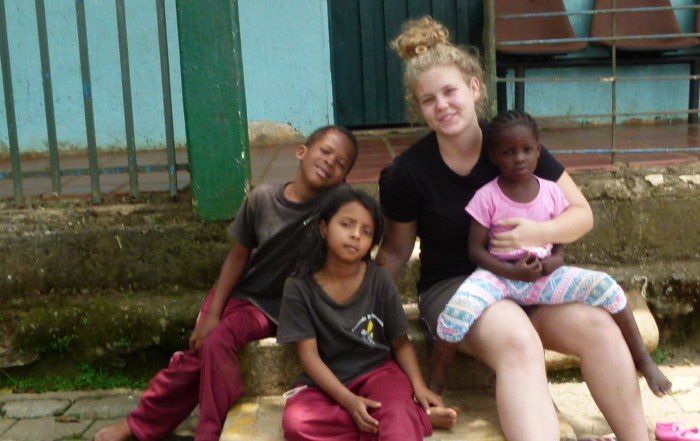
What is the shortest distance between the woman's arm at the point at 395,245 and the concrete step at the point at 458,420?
1.63ft

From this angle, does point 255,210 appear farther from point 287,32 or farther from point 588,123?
point 588,123

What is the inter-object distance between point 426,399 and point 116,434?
113cm

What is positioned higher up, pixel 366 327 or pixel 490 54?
pixel 490 54

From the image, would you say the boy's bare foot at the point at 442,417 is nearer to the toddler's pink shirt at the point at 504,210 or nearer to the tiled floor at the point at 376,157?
the toddler's pink shirt at the point at 504,210

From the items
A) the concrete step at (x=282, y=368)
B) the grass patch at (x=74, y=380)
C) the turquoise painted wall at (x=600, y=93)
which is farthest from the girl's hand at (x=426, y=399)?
the turquoise painted wall at (x=600, y=93)

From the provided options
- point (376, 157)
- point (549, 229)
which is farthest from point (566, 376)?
point (376, 157)

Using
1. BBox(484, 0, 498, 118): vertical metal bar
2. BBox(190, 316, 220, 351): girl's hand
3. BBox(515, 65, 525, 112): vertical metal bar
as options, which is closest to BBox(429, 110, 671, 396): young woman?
BBox(190, 316, 220, 351): girl's hand

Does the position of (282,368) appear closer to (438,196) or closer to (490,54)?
(438,196)

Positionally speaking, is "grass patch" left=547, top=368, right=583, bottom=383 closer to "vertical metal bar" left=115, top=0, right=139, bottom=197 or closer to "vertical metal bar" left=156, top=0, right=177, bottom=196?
"vertical metal bar" left=156, top=0, right=177, bottom=196

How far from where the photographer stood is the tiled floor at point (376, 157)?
3.82 meters

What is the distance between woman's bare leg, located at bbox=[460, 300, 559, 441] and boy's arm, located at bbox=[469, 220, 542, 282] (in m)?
0.09

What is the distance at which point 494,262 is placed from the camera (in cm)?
254

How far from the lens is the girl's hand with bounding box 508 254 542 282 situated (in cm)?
250

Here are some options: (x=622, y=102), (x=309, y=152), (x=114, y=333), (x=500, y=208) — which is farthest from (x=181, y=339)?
(x=622, y=102)
